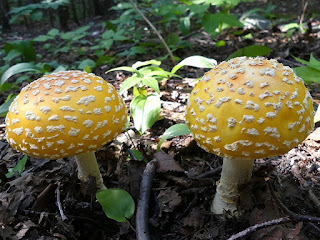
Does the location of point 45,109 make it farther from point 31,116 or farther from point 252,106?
point 252,106

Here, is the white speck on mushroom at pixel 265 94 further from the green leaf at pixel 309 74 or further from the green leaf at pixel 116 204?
the green leaf at pixel 309 74

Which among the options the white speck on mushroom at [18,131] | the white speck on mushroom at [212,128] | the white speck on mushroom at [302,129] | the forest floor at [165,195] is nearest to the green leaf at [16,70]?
the forest floor at [165,195]

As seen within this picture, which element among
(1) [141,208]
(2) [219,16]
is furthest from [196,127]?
(2) [219,16]

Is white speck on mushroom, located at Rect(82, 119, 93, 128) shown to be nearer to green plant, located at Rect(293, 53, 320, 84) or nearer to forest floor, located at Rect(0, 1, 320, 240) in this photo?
forest floor, located at Rect(0, 1, 320, 240)

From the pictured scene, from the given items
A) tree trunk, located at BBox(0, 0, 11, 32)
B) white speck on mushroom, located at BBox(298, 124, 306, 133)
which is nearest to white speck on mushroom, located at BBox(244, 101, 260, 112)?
white speck on mushroom, located at BBox(298, 124, 306, 133)

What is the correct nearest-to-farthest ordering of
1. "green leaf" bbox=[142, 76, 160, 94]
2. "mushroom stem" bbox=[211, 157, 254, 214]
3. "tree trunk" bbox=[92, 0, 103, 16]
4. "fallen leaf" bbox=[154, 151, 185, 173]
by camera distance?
"mushroom stem" bbox=[211, 157, 254, 214] < "fallen leaf" bbox=[154, 151, 185, 173] < "green leaf" bbox=[142, 76, 160, 94] < "tree trunk" bbox=[92, 0, 103, 16]

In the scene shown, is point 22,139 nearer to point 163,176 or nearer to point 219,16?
point 163,176

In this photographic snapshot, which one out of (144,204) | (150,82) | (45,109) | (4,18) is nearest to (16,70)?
(150,82)
